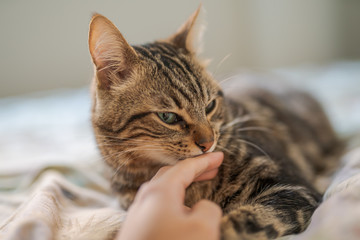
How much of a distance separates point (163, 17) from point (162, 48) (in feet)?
11.0

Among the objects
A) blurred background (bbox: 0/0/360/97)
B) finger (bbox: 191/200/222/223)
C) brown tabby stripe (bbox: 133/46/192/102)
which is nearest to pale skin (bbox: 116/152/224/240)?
finger (bbox: 191/200/222/223)

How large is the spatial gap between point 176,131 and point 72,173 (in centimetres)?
78

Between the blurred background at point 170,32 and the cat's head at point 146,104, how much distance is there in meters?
2.56

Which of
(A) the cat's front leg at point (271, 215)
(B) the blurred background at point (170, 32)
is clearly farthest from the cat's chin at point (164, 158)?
A: (B) the blurred background at point (170, 32)

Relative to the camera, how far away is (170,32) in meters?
4.43

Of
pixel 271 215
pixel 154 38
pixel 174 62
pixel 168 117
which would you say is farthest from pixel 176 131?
pixel 154 38

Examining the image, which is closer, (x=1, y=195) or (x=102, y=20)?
(x=102, y=20)

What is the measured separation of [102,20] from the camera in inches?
Result: 39.7

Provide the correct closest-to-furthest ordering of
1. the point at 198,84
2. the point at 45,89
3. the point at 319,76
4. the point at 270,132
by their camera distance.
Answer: the point at 198,84 < the point at 270,132 < the point at 319,76 < the point at 45,89

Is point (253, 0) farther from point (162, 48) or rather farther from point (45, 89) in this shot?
point (162, 48)

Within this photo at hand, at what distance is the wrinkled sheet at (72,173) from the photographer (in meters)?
0.79

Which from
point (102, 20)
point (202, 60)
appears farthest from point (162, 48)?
point (102, 20)

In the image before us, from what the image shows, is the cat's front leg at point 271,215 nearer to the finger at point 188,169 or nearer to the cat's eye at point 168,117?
the finger at point 188,169

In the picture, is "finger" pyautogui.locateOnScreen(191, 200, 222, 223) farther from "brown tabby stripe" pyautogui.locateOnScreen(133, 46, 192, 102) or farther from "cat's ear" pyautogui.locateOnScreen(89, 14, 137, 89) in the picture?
"cat's ear" pyautogui.locateOnScreen(89, 14, 137, 89)
